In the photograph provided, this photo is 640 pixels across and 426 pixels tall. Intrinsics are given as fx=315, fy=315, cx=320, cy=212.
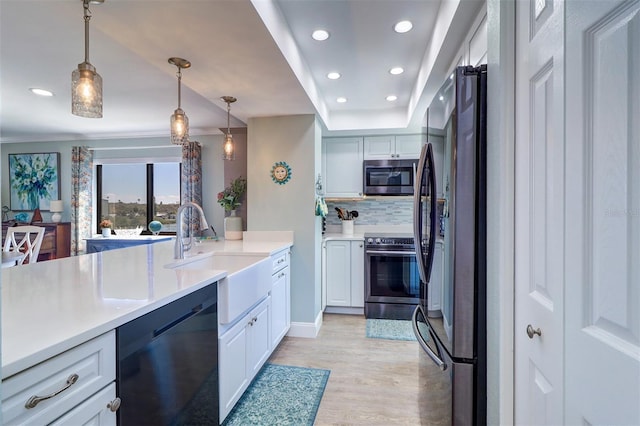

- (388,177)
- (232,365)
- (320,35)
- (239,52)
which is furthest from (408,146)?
(232,365)

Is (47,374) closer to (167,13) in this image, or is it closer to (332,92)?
(167,13)

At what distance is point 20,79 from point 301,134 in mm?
2525

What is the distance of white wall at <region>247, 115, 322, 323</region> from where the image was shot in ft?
10.1

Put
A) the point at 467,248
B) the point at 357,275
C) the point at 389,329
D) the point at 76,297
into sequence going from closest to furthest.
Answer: the point at 76,297, the point at 467,248, the point at 389,329, the point at 357,275

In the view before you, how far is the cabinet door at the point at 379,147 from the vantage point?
3.94 meters

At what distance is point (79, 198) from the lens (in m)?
4.77

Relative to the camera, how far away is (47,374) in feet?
2.70

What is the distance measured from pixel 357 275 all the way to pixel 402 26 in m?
2.55

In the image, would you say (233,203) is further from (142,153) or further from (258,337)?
(142,153)

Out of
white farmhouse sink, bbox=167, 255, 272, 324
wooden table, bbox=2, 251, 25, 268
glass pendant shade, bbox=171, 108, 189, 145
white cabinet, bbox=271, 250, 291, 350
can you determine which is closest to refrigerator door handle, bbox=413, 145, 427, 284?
white farmhouse sink, bbox=167, 255, 272, 324

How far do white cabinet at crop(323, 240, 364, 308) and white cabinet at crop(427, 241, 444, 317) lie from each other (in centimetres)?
200

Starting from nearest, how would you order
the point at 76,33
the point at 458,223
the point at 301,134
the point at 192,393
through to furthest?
the point at 458,223 → the point at 192,393 → the point at 76,33 → the point at 301,134

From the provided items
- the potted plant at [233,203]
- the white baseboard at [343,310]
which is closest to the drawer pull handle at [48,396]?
the potted plant at [233,203]

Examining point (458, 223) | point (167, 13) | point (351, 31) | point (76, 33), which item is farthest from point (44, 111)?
point (458, 223)
